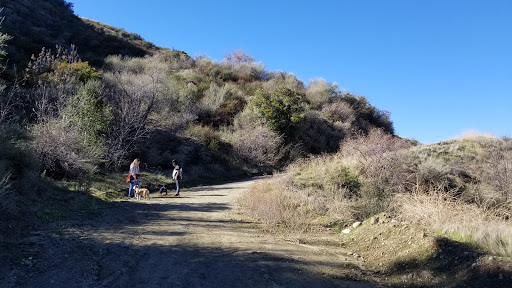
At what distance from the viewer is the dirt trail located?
500 cm

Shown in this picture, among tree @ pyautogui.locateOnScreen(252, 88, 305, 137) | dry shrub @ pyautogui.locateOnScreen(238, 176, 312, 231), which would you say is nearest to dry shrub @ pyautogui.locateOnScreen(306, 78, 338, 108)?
tree @ pyautogui.locateOnScreen(252, 88, 305, 137)

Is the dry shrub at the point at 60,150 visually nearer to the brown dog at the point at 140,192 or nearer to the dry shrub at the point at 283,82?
the brown dog at the point at 140,192

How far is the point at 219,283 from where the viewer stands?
5.11 m

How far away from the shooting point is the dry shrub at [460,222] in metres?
5.56

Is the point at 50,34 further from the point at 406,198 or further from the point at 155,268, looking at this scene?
the point at 406,198

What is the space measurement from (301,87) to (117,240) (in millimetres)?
42096

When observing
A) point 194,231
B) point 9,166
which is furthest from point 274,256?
point 9,166

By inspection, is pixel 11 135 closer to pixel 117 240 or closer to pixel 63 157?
pixel 63 157

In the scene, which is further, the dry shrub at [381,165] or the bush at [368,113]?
the bush at [368,113]

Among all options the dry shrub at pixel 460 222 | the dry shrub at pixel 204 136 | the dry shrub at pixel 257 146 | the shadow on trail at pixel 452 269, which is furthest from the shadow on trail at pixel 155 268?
the dry shrub at pixel 257 146

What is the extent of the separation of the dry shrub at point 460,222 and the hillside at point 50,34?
27.1 meters

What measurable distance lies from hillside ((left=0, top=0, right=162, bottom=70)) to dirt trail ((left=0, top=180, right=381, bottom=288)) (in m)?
23.1

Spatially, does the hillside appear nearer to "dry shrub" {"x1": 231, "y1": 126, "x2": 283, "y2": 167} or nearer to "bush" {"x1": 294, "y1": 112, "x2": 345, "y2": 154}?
"dry shrub" {"x1": 231, "y1": 126, "x2": 283, "y2": 167}

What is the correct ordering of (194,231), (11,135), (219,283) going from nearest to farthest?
(219,283)
(194,231)
(11,135)
